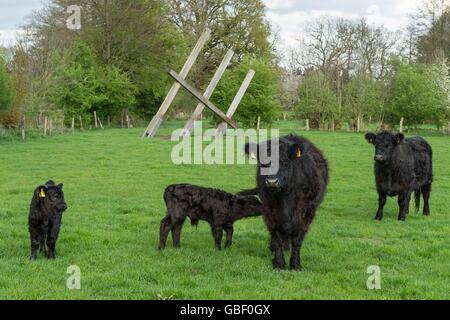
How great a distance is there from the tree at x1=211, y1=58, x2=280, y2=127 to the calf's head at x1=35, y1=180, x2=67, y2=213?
3184cm

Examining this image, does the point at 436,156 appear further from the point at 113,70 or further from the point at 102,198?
the point at 113,70

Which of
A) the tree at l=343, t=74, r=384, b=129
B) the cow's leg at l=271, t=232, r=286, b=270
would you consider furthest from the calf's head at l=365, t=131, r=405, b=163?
the tree at l=343, t=74, r=384, b=129

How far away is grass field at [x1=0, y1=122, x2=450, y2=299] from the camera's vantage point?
6.71m

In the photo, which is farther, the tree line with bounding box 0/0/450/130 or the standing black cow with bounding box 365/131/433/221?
the tree line with bounding box 0/0/450/130

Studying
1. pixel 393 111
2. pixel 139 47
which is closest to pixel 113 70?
pixel 139 47

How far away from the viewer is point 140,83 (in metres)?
48.7

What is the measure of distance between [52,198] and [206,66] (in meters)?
45.4

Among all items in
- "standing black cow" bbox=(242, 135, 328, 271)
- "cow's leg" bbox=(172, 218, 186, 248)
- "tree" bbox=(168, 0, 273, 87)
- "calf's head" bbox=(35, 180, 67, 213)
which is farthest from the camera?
"tree" bbox=(168, 0, 273, 87)

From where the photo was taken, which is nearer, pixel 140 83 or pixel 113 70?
pixel 113 70

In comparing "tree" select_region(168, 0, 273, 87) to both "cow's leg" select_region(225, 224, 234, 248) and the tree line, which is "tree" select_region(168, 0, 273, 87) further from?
"cow's leg" select_region(225, 224, 234, 248)

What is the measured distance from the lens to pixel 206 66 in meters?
52.5

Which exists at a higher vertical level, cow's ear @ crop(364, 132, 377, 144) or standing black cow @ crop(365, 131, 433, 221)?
cow's ear @ crop(364, 132, 377, 144)

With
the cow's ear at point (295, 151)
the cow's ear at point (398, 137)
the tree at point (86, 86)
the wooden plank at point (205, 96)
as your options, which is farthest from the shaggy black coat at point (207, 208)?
the tree at point (86, 86)
